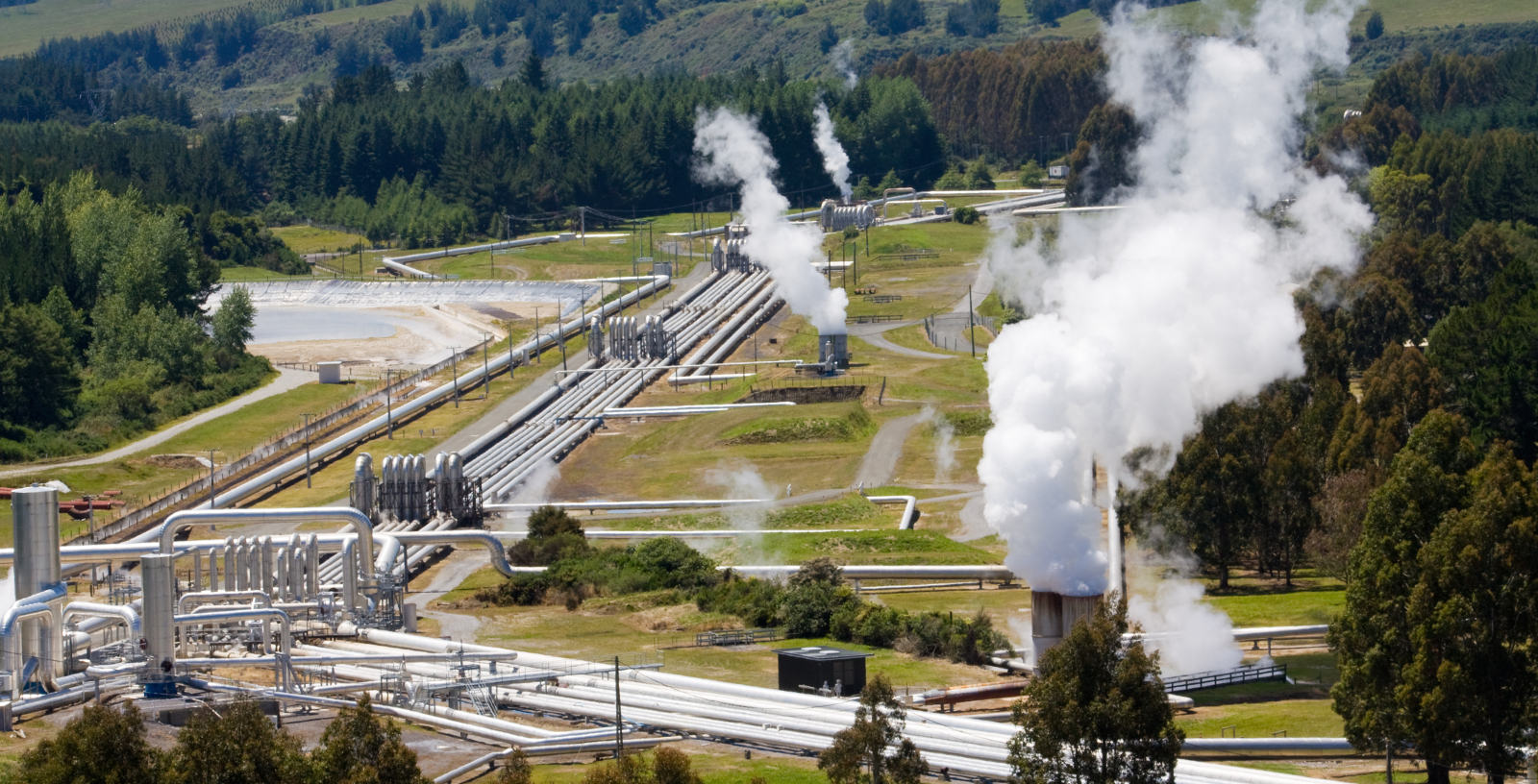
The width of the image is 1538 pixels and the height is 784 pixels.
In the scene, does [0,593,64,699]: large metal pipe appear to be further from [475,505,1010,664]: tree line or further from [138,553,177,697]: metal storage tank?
[475,505,1010,664]: tree line

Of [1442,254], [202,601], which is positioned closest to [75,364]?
[202,601]

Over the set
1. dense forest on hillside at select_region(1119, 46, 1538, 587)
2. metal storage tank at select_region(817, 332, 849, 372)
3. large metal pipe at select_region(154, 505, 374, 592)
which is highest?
metal storage tank at select_region(817, 332, 849, 372)

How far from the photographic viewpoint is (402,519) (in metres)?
115

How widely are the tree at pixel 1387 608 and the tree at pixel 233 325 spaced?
124 m

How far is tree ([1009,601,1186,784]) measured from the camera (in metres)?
57.2

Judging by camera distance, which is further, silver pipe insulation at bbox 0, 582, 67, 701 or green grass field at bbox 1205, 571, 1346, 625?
green grass field at bbox 1205, 571, 1346, 625

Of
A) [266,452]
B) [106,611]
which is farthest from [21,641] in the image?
[266,452]

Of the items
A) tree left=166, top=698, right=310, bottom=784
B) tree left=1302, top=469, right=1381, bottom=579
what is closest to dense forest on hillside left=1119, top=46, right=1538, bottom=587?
tree left=1302, top=469, right=1381, bottom=579

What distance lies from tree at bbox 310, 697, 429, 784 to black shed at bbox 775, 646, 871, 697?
22622 millimetres

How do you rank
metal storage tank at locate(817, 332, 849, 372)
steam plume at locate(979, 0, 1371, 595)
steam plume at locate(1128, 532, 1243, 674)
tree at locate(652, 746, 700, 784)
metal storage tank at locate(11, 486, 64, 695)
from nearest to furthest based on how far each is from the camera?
tree at locate(652, 746, 700, 784) → steam plume at locate(979, 0, 1371, 595) → steam plume at locate(1128, 532, 1243, 674) → metal storage tank at locate(11, 486, 64, 695) → metal storage tank at locate(817, 332, 849, 372)

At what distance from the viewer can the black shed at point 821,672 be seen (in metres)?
76.2

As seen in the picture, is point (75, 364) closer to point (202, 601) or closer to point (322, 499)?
point (322, 499)

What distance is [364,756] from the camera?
55.7m

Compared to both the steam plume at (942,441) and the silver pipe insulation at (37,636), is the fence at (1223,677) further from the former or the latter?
the steam plume at (942,441)
